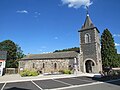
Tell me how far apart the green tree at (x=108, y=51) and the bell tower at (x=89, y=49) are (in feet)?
14.8

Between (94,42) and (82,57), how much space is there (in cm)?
420

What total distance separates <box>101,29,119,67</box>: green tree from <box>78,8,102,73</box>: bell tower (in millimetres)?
4518

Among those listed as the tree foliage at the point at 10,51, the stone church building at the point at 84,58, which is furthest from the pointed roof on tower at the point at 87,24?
the tree foliage at the point at 10,51

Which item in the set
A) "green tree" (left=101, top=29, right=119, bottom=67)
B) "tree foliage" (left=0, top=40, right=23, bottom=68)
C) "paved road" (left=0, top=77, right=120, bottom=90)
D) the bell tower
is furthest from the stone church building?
"tree foliage" (left=0, top=40, right=23, bottom=68)

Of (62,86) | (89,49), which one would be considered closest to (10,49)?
(89,49)

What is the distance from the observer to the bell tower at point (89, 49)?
29703 mm

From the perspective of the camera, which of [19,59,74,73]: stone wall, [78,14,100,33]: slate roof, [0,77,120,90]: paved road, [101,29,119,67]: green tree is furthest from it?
[101,29,119,67]: green tree

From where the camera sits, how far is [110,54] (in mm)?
35781

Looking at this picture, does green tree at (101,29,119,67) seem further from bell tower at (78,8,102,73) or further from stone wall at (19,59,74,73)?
stone wall at (19,59,74,73)

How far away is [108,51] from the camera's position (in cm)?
3628

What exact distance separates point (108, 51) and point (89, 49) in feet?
25.8

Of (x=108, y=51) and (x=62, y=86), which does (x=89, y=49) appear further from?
(x=62, y=86)

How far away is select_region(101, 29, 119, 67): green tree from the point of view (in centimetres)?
3506

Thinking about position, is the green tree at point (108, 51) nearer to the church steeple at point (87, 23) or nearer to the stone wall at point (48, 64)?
the church steeple at point (87, 23)
